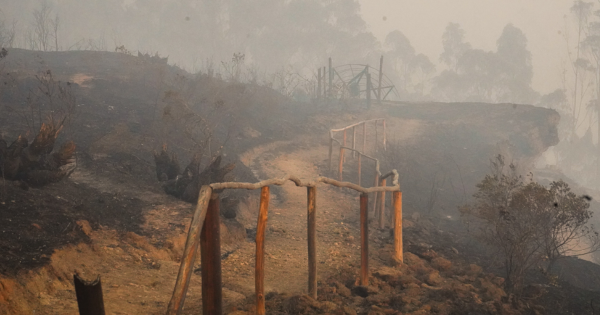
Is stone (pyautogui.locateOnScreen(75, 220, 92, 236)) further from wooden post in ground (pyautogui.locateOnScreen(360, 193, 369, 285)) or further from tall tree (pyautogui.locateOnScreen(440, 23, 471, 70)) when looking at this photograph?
tall tree (pyautogui.locateOnScreen(440, 23, 471, 70))

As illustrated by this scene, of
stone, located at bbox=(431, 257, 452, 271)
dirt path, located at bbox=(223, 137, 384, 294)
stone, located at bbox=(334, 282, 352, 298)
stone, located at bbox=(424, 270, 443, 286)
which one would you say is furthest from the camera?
stone, located at bbox=(431, 257, 452, 271)

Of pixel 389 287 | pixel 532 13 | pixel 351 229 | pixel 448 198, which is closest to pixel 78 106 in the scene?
pixel 351 229

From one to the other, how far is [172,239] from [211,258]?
323cm

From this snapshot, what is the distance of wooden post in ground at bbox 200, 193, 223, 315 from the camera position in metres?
3.17

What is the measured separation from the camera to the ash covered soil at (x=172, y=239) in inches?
177

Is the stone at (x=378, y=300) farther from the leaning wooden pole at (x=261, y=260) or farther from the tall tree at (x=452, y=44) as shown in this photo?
the tall tree at (x=452, y=44)

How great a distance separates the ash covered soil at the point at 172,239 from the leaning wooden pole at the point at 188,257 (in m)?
1.41

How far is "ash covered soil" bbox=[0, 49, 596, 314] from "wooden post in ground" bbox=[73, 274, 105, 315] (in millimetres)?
2188

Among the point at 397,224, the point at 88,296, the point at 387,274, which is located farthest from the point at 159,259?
the point at 88,296

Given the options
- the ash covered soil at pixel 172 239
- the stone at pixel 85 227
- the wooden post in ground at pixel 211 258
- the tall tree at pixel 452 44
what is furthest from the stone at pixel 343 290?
the tall tree at pixel 452 44

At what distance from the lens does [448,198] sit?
1522 cm

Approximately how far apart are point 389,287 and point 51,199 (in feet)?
15.5

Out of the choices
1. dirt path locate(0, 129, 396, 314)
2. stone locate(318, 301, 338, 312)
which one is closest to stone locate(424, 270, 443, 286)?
dirt path locate(0, 129, 396, 314)

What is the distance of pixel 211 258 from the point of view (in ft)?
10.5
